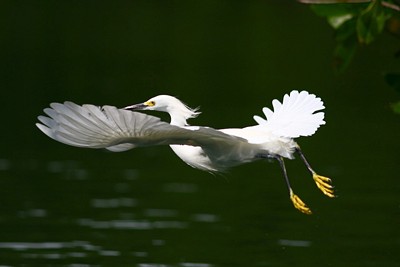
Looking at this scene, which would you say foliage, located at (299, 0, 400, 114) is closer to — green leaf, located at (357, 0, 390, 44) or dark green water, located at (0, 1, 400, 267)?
green leaf, located at (357, 0, 390, 44)

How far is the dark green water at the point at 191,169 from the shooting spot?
970 centimetres

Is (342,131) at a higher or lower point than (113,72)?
lower

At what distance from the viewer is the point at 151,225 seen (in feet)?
34.4

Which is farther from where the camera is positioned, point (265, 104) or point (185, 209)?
point (265, 104)

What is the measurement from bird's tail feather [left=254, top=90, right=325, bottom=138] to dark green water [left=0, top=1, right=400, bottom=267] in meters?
2.09

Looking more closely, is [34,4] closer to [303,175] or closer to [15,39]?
[15,39]

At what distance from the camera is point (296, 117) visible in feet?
23.1

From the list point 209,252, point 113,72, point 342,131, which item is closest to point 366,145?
point 342,131

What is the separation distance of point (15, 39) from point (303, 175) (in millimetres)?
12795

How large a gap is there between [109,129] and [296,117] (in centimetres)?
140

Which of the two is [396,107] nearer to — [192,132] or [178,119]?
[192,132]

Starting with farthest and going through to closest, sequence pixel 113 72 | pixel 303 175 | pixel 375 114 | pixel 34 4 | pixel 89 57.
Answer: pixel 34 4 < pixel 89 57 < pixel 113 72 < pixel 375 114 < pixel 303 175

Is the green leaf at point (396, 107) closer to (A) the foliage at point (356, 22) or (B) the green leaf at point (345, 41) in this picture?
(A) the foliage at point (356, 22)

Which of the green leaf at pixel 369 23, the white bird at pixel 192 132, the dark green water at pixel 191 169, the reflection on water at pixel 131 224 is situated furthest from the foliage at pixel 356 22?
the reflection on water at pixel 131 224
